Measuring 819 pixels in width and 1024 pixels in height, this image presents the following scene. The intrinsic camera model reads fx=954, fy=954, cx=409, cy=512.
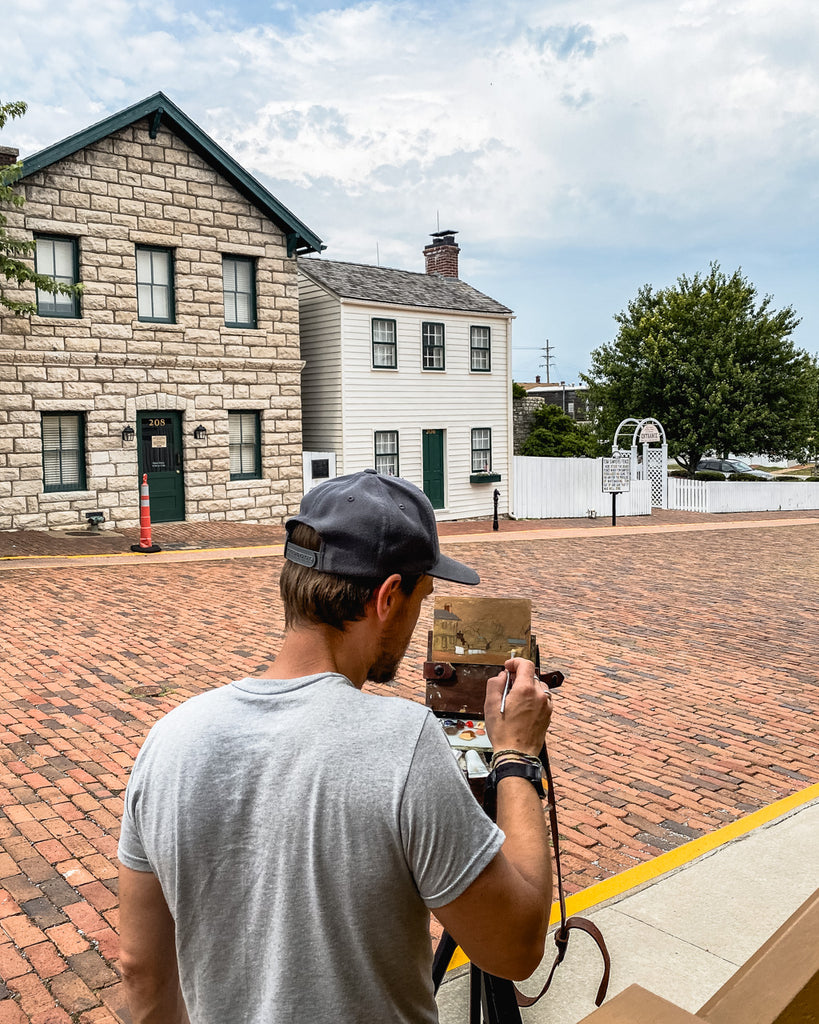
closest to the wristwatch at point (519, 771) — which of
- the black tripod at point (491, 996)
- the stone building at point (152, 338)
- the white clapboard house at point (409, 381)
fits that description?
the black tripod at point (491, 996)

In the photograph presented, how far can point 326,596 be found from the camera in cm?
185

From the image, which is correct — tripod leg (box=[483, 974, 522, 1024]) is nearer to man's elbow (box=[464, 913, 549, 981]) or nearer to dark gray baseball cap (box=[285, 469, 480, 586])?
man's elbow (box=[464, 913, 549, 981])

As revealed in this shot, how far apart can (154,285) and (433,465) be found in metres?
8.98

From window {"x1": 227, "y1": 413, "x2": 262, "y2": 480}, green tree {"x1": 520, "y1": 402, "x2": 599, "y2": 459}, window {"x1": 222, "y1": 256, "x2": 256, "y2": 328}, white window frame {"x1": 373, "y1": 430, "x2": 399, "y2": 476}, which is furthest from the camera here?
green tree {"x1": 520, "y1": 402, "x2": 599, "y2": 459}

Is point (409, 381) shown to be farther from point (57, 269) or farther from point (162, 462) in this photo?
point (57, 269)

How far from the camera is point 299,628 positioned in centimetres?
187

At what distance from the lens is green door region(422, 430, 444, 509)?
25.5 m

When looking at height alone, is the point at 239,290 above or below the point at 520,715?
above

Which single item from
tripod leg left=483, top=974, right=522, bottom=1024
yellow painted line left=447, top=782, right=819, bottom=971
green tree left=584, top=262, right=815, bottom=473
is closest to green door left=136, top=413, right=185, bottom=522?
yellow painted line left=447, top=782, right=819, bottom=971

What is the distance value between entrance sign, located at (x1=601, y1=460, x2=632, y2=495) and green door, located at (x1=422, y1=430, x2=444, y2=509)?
4703 mm

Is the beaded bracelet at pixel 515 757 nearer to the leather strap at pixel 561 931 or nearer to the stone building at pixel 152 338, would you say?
the leather strap at pixel 561 931

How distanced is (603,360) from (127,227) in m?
26.3

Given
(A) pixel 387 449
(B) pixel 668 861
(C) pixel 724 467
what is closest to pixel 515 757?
(B) pixel 668 861

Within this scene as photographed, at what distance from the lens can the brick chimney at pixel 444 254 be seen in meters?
30.0
